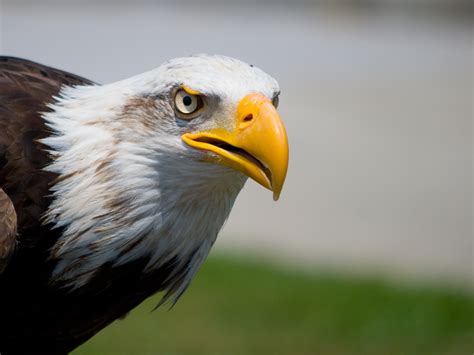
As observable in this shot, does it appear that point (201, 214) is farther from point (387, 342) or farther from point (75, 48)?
point (75, 48)

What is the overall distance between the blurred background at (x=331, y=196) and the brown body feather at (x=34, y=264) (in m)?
2.97

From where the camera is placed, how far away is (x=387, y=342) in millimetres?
7715

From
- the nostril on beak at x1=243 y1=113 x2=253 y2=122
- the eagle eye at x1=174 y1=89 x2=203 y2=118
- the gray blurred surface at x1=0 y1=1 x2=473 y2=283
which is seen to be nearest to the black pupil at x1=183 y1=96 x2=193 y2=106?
the eagle eye at x1=174 y1=89 x2=203 y2=118

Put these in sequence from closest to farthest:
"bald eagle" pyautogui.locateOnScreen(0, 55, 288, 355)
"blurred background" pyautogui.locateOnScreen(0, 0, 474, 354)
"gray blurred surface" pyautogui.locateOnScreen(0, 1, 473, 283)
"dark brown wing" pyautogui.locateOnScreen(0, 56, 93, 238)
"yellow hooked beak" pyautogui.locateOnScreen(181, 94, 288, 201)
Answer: "yellow hooked beak" pyautogui.locateOnScreen(181, 94, 288, 201) < "bald eagle" pyautogui.locateOnScreen(0, 55, 288, 355) < "dark brown wing" pyautogui.locateOnScreen(0, 56, 93, 238) < "blurred background" pyautogui.locateOnScreen(0, 0, 474, 354) < "gray blurred surface" pyautogui.locateOnScreen(0, 1, 473, 283)

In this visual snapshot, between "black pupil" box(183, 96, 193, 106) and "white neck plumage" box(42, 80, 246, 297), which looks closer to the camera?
"black pupil" box(183, 96, 193, 106)

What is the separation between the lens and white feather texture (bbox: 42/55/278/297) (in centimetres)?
390

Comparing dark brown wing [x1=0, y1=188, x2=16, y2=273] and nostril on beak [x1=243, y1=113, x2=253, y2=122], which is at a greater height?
nostril on beak [x1=243, y1=113, x2=253, y2=122]

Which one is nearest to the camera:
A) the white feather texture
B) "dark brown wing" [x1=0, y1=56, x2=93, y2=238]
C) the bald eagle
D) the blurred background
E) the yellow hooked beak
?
the yellow hooked beak

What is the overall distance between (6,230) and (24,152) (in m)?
Answer: 0.33

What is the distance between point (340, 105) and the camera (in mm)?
15703

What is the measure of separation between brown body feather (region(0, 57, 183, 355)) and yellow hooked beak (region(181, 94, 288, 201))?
2.19 feet

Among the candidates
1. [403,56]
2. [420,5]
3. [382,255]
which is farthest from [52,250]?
[420,5]

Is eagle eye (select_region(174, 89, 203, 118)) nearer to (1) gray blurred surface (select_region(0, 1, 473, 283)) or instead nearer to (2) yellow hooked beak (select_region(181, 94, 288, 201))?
(2) yellow hooked beak (select_region(181, 94, 288, 201))

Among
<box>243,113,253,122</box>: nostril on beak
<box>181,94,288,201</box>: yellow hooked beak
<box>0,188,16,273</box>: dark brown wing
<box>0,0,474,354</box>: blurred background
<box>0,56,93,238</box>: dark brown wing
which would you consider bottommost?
<box>0,188,16,273</box>: dark brown wing
